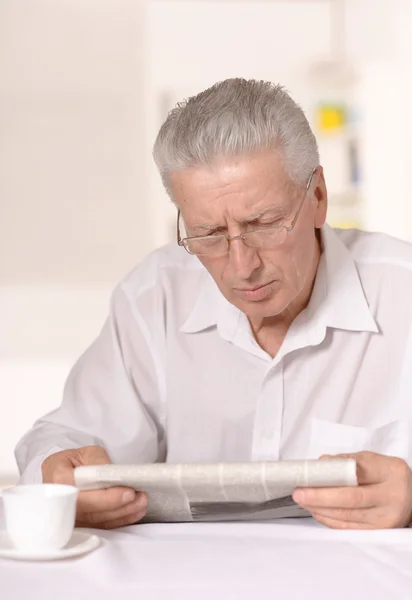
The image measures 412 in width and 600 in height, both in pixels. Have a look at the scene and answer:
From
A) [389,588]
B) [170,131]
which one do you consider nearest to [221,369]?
[170,131]

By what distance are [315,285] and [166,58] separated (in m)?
3.75

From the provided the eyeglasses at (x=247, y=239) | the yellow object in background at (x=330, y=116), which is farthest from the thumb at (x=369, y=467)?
the yellow object in background at (x=330, y=116)

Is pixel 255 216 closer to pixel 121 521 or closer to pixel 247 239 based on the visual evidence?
pixel 247 239

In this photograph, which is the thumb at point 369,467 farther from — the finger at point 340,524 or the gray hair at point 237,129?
the gray hair at point 237,129

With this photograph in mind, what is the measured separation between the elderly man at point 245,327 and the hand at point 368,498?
299 millimetres

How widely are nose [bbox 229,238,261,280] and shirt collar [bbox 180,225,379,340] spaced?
0.27m

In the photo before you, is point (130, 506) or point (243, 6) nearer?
point (130, 506)

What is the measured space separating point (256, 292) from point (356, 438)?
34cm

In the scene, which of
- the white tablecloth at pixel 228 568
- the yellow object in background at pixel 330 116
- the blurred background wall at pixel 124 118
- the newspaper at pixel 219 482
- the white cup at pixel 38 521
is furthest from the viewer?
the yellow object in background at pixel 330 116

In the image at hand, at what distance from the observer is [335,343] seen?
5.57 ft

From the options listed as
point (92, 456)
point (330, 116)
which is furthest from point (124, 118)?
point (92, 456)

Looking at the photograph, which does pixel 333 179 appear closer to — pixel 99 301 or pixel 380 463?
pixel 99 301

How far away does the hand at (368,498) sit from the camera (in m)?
1.21

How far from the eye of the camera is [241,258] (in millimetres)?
1452
